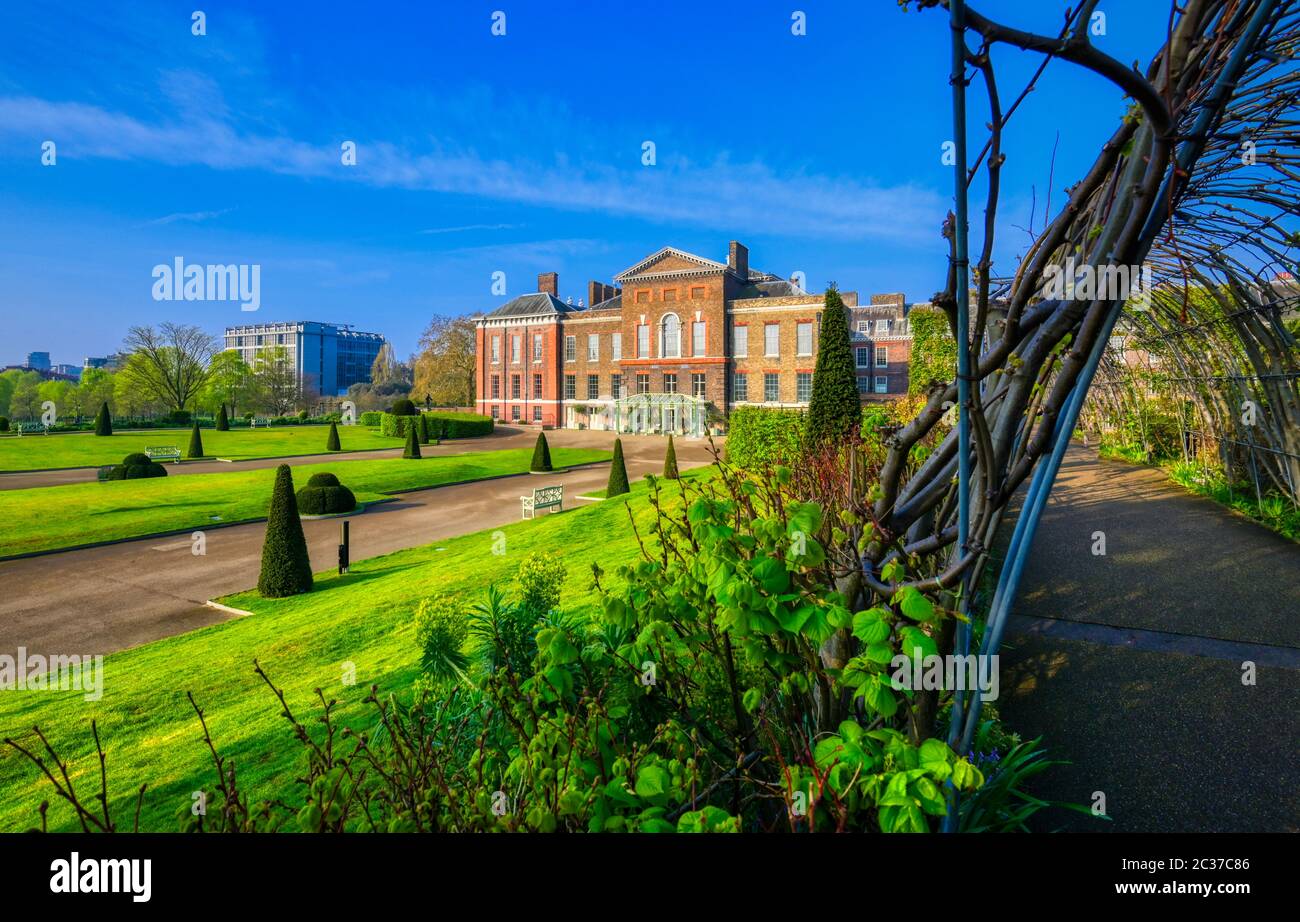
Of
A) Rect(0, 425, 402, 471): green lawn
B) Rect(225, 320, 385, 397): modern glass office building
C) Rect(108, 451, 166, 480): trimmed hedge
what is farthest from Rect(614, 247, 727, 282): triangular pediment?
Rect(225, 320, 385, 397): modern glass office building

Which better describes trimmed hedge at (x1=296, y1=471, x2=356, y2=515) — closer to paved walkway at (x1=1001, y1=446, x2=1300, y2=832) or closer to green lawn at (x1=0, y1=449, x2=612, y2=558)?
green lawn at (x1=0, y1=449, x2=612, y2=558)

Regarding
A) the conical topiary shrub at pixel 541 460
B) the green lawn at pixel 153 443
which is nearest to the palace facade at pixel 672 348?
the green lawn at pixel 153 443

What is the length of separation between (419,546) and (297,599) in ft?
14.1

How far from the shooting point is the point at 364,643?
8.34 meters

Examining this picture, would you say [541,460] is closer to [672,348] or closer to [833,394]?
[833,394]

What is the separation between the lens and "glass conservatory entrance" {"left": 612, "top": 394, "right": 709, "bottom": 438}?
50750mm

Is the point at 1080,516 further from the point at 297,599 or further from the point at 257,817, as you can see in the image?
the point at 297,599

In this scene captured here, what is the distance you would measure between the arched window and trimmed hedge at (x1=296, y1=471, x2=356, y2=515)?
3505 cm

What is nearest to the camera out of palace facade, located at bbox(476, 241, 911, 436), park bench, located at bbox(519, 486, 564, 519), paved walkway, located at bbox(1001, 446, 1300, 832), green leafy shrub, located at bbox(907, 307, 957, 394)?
paved walkway, located at bbox(1001, 446, 1300, 832)

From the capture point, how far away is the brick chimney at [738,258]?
51625 millimetres

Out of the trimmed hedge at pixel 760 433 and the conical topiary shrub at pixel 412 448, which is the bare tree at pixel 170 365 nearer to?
the conical topiary shrub at pixel 412 448

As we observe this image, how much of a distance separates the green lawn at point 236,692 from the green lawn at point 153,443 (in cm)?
2787

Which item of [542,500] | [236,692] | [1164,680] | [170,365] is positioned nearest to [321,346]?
[170,365]

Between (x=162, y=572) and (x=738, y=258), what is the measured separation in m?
46.3
